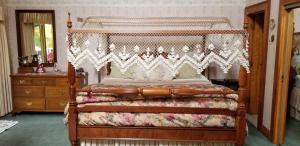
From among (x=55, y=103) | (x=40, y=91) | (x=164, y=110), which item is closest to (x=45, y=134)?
(x=55, y=103)

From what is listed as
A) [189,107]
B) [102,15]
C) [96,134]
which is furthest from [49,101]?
[189,107]

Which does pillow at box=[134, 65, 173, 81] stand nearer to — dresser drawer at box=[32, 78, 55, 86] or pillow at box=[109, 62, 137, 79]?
pillow at box=[109, 62, 137, 79]

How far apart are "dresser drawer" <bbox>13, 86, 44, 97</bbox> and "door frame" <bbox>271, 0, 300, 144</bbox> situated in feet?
12.6

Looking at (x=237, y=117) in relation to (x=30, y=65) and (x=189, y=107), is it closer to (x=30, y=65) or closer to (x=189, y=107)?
(x=189, y=107)

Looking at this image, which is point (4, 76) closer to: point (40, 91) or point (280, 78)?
point (40, 91)

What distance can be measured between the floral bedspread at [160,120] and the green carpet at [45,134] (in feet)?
3.16

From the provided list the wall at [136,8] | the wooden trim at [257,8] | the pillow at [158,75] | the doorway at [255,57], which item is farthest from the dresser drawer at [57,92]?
the wooden trim at [257,8]

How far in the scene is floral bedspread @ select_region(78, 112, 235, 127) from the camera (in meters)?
2.70

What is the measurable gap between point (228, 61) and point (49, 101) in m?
3.37

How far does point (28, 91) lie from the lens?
4.59 metres

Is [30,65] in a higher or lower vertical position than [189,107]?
higher

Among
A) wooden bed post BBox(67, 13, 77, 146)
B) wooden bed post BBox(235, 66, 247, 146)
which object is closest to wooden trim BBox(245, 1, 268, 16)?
wooden bed post BBox(235, 66, 247, 146)

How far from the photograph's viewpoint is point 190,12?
15.7ft

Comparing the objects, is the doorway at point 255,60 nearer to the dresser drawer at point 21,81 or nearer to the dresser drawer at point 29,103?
the dresser drawer at point 29,103
